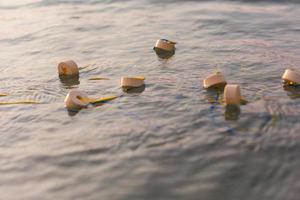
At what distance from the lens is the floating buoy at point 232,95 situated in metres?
4.96

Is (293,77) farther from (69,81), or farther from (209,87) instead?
(69,81)

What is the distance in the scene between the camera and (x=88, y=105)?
5461 mm

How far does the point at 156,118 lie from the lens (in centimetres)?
495

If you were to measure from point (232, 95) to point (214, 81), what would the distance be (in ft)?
1.86

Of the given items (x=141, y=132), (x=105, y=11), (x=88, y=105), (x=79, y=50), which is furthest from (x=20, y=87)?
(x=105, y=11)

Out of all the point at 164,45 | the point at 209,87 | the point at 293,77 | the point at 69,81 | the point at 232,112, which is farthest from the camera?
the point at 164,45

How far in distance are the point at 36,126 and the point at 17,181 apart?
112 centimetres

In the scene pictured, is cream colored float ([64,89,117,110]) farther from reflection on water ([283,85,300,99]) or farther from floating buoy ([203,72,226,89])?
reflection on water ([283,85,300,99])

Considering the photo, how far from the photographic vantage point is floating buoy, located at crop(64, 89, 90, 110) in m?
5.30

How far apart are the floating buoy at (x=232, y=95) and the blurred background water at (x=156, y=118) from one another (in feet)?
0.34

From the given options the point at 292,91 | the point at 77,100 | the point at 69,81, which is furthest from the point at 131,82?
the point at 292,91

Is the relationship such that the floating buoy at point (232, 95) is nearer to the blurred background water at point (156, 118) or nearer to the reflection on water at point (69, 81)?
the blurred background water at point (156, 118)

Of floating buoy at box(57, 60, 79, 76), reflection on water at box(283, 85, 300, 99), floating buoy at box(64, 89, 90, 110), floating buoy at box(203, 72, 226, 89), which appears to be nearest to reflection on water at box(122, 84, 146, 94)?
floating buoy at box(64, 89, 90, 110)

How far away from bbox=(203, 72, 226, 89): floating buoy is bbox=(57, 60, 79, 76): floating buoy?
1.95 meters
